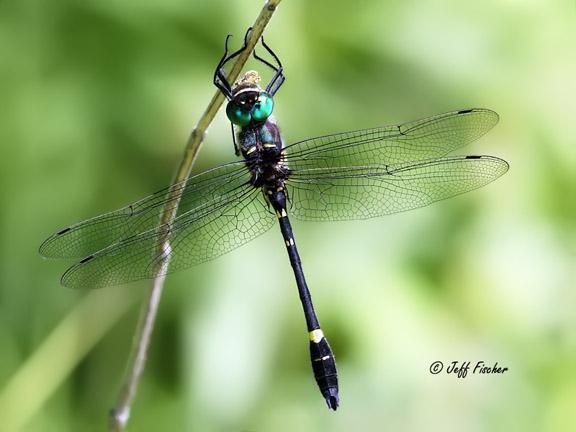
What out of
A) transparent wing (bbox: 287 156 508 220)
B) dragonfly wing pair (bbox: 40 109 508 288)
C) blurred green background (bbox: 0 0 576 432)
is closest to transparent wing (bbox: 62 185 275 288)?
dragonfly wing pair (bbox: 40 109 508 288)

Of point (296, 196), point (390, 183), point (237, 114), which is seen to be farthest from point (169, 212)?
point (390, 183)

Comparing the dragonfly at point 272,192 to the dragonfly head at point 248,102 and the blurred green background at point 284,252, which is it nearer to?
the dragonfly head at point 248,102

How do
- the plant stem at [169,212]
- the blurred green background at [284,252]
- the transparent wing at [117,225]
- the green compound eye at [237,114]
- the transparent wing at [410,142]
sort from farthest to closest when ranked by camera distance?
the blurred green background at [284,252] → the transparent wing at [410,142] → the green compound eye at [237,114] → the transparent wing at [117,225] → the plant stem at [169,212]

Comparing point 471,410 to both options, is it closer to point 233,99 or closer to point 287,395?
point 287,395

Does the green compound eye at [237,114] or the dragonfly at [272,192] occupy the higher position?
the green compound eye at [237,114]

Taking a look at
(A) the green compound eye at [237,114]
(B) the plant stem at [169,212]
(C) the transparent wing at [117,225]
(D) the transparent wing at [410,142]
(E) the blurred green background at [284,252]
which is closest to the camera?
(B) the plant stem at [169,212]

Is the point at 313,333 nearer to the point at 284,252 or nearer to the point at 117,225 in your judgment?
the point at 284,252


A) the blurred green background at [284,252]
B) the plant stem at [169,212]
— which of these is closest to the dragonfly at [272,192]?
the plant stem at [169,212]
